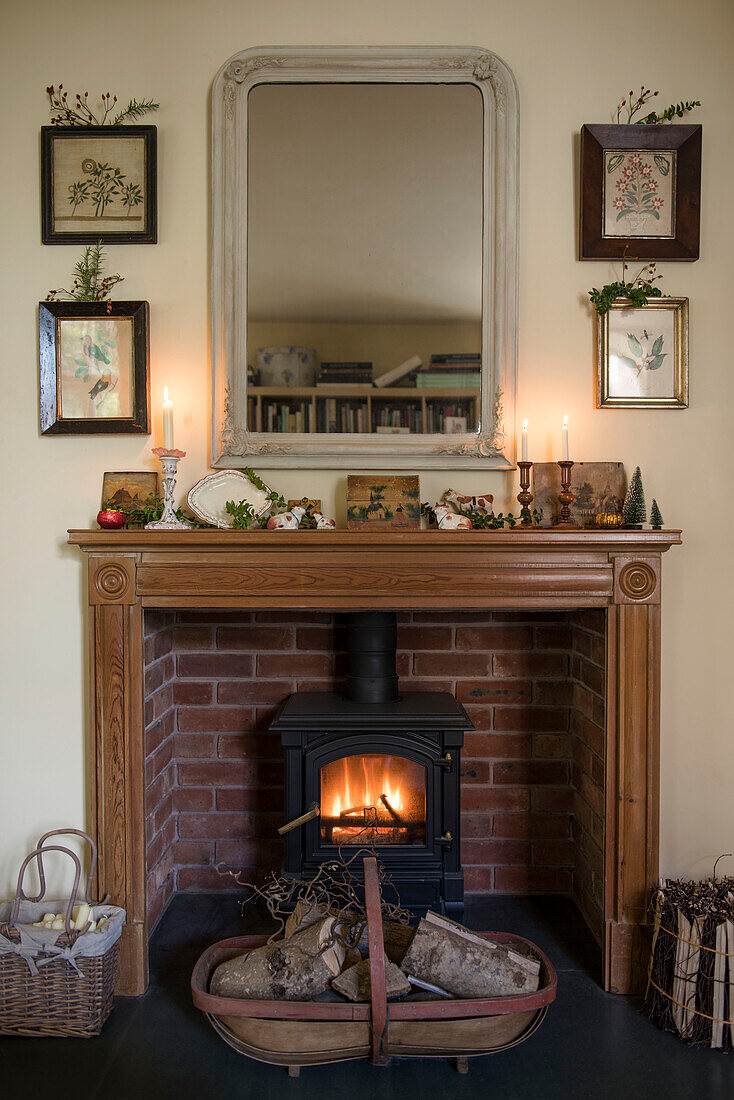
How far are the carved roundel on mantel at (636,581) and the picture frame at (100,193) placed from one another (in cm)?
175

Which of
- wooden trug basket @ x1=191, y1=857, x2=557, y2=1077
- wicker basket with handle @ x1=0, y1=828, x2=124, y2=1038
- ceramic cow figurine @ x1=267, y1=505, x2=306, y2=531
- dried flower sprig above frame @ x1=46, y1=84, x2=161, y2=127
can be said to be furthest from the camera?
dried flower sprig above frame @ x1=46, y1=84, x2=161, y2=127

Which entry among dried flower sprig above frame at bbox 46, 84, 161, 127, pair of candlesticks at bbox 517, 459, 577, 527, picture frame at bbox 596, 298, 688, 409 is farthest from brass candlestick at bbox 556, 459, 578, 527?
dried flower sprig above frame at bbox 46, 84, 161, 127

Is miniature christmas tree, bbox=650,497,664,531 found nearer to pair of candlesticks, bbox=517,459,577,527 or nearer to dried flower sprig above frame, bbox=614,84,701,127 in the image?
pair of candlesticks, bbox=517,459,577,527

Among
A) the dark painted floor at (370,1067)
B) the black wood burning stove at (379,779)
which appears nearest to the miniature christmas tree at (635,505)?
the black wood burning stove at (379,779)

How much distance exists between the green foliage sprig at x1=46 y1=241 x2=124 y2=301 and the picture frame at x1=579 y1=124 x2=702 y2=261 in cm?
149

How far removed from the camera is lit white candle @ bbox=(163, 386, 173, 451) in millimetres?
2176

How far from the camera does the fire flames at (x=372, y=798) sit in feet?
7.55

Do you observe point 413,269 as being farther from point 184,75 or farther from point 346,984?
point 346,984

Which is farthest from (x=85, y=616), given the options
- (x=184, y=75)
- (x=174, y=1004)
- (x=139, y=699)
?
(x=184, y=75)

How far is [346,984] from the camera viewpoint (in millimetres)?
1758

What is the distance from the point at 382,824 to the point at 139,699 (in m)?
0.86

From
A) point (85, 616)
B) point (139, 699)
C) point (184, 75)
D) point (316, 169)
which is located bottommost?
point (139, 699)

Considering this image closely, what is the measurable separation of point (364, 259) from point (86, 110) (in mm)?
974

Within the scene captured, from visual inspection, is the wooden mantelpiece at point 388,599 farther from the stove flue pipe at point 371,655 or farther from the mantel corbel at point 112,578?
the stove flue pipe at point 371,655
